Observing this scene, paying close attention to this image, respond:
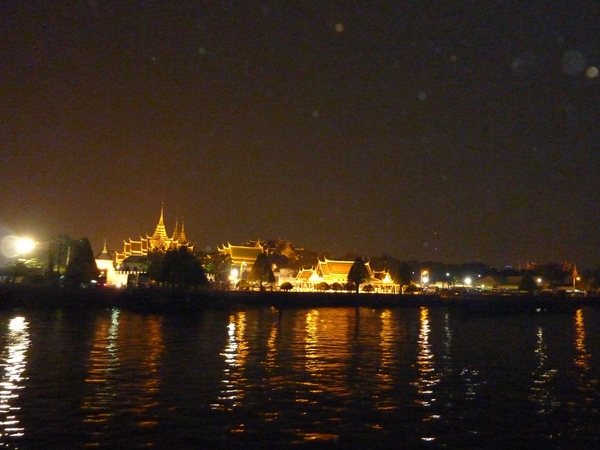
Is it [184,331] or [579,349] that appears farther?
[184,331]

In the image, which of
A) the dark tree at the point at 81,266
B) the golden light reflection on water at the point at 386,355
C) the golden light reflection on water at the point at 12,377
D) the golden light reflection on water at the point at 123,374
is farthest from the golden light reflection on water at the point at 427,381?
the dark tree at the point at 81,266

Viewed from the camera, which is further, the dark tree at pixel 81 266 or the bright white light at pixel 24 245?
the bright white light at pixel 24 245

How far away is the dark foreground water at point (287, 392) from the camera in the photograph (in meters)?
11.9

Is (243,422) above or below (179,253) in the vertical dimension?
below

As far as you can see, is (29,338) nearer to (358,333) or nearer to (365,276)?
(358,333)

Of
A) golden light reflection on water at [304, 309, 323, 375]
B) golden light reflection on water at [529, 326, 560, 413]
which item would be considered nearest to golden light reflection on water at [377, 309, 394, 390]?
golden light reflection on water at [304, 309, 323, 375]

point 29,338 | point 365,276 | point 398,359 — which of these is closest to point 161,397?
point 398,359

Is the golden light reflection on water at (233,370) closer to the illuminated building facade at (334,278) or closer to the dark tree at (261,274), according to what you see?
the dark tree at (261,274)

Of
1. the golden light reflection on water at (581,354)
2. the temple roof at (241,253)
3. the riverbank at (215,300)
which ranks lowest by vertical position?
the golden light reflection on water at (581,354)

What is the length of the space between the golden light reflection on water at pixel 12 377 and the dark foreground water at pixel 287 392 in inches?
1.5

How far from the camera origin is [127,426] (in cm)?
1213

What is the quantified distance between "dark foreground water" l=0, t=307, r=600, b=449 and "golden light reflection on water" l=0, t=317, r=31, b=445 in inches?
1.5

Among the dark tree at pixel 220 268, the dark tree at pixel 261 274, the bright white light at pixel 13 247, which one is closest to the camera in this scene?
the bright white light at pixel 13 247

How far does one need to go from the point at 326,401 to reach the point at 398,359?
8.49 meters
